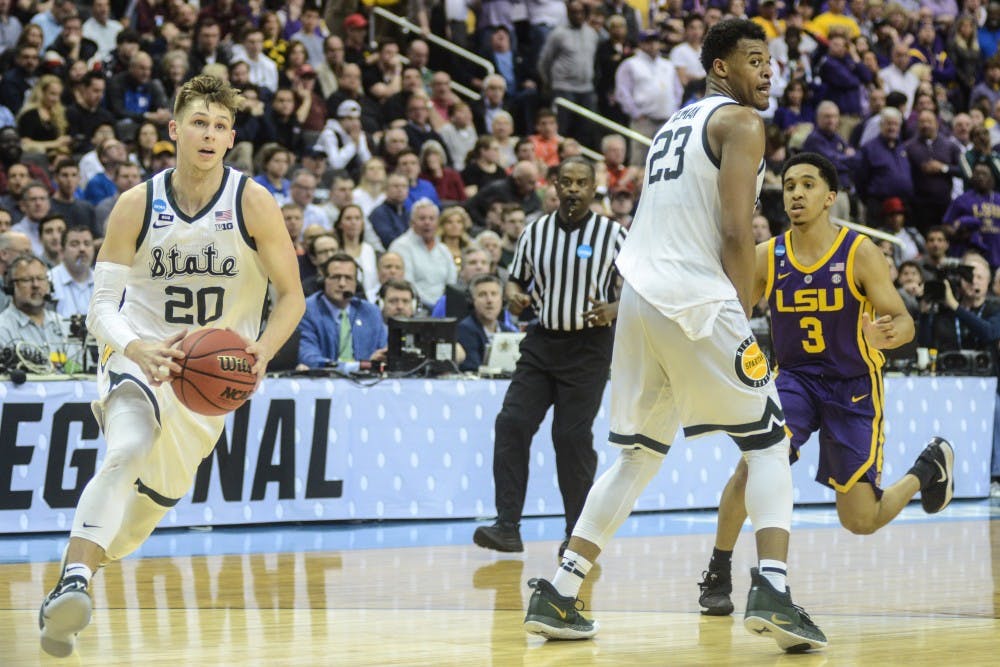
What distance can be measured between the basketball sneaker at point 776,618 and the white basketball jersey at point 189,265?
6.36ft

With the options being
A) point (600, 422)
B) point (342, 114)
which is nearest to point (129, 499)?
point (600, 422)

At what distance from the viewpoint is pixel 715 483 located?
10.6 meters

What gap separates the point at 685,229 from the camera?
5004 mm

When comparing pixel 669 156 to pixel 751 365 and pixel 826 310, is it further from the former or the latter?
pixel 826 310

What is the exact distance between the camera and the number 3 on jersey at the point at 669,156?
5074 mm

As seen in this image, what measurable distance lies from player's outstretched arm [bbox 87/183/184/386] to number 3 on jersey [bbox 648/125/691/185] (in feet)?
5.66

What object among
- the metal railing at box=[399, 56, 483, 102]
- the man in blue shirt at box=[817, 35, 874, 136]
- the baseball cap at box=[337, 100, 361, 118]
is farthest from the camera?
the man in blue shirt at box=[817, 35, 874, 136]

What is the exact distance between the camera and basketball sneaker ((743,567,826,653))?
478 cm

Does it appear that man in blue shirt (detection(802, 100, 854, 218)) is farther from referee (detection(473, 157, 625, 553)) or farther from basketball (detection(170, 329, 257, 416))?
basketball (detection(170, 329, 257, 416))

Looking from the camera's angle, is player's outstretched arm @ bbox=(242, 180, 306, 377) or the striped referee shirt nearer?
player's outstretched arm @ bbox=(242, 180, 306, 377)

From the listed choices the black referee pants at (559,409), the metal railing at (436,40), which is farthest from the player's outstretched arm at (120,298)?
the metal railing at (436,40)

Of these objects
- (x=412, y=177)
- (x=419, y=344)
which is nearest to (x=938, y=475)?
(x=419, y=344)

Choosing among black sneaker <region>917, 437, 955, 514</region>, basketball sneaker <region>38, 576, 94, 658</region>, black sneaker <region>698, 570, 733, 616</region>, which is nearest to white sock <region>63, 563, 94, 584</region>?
basketball sneaker <region>38, 576, 94, 658</region>

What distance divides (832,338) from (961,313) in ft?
20.8
